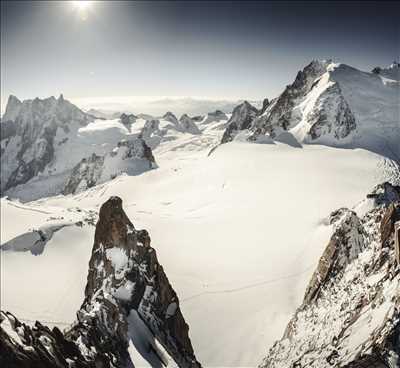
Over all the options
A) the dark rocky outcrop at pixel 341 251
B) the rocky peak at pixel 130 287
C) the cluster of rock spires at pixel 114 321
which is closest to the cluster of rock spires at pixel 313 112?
the dark rocky outcrop at pixel 341 251

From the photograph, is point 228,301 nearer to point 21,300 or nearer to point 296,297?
point 296,297

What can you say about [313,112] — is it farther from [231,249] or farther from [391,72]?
[231,249]

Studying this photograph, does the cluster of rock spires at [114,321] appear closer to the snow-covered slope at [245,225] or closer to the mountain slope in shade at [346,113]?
the snow-covered slope at [245,225]

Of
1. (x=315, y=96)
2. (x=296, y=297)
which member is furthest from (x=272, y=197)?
(x=315, y=96)

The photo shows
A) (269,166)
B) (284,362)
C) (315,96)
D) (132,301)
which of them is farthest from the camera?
(315,96)

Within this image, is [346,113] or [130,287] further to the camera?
[346,113]

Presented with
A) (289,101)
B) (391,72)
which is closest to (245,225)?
(289,101)
